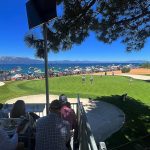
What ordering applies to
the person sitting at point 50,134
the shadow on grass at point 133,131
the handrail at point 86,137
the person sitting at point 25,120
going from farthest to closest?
1. the shadow on grass at point 133,131
2. the person sitting at point 25,120
3. the person sitting at point 50,134
4. the handrail at point 86,137

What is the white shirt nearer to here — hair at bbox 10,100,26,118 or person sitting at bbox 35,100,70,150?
person sitting at bbox 35,100,70,150

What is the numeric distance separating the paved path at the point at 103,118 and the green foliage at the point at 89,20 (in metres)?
2.64

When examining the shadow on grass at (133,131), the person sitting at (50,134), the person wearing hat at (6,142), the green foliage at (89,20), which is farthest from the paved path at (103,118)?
the person wearing hat at (6,142)

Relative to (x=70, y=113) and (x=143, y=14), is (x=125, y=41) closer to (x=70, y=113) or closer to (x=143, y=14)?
(x=143, y=14)

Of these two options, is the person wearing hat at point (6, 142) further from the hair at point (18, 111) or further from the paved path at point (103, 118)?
the paved path at point (103, 118)

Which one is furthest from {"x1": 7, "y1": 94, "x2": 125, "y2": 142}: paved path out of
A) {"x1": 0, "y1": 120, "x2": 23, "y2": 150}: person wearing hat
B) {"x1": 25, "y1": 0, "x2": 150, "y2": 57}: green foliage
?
{"x1": 0, "y1": 120, "x2": 23, "y2": 150}: person wearing hat

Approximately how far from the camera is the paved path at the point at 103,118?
1002 centimetres

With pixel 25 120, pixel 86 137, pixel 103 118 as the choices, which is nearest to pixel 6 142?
pixel 86 137

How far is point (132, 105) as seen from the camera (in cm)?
1517

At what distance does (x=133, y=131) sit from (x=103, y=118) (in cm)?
221

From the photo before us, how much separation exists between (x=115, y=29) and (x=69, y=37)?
200 centimetres

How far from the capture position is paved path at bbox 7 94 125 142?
10.0 metres

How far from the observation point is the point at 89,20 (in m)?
10.3

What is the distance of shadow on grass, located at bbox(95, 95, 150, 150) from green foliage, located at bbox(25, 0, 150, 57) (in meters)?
2.94
